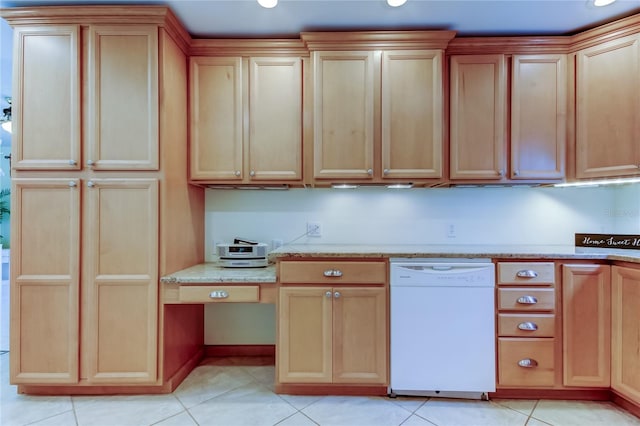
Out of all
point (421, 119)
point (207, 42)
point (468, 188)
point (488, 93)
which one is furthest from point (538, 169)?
point (207, 42)

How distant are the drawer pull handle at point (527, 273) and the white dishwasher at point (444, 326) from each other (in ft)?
0.54

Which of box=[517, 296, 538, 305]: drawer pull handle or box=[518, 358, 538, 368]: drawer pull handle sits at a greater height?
box=[517, 296, 538, 305]: drawer pull handle

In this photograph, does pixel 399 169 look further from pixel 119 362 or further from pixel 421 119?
pixel 119 362

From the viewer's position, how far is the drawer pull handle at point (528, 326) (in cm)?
171

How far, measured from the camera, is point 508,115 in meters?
1.97

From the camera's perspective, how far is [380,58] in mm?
1938

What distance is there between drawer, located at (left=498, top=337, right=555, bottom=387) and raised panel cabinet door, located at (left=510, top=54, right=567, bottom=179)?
3.51ft

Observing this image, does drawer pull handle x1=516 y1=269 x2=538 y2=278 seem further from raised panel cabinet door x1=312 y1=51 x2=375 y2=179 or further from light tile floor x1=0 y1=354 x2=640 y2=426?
raised panel cabinet door x1=312 y1=51 x2=375 y2=179

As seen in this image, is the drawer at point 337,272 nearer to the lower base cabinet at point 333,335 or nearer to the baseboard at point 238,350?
the lower base cabinet at point 333,335

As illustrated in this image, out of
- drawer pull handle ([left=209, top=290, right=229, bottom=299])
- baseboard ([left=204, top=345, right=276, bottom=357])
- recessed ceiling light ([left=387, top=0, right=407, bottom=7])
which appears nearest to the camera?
recessed ceiling light ([left=387, top=0, right=407, bottom=7])

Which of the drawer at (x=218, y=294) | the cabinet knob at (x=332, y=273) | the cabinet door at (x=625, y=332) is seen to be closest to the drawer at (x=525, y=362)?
the cabinet door at (x=625, y=332)

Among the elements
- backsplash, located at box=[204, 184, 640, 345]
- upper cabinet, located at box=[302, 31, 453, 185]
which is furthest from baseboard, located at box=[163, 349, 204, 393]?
upper cabinet, located at box=[302, 31, 453, 185]

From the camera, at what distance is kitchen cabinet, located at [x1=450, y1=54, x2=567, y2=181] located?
196cm

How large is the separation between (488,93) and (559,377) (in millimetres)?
1842
